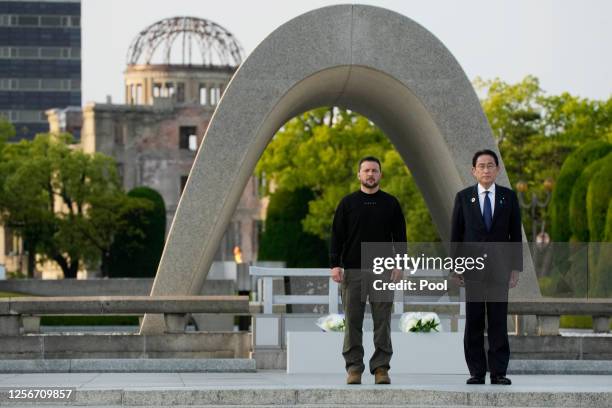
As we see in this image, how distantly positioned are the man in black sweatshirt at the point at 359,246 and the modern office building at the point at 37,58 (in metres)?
106

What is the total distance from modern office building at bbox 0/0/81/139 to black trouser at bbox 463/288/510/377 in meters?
107

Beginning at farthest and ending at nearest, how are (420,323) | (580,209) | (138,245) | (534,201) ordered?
(138,245) → (534,201) → (580,209) → (420,323)

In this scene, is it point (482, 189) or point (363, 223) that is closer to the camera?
→ point (363, 223)

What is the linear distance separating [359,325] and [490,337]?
1186 mm

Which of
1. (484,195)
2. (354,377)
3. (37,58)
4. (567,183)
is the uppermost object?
(37,58)

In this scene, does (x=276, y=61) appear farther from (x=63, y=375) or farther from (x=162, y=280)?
(x=63, y=375)

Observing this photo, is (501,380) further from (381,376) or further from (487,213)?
(487,213)

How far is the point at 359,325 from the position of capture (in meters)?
14.0

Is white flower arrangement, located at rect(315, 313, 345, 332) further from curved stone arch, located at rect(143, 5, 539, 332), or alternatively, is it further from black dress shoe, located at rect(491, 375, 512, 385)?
curved stone arch, located at rect(143, 5, 539, 332)

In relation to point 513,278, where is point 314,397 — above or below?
below

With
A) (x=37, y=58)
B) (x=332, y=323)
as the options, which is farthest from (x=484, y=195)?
(x=37, y=58)

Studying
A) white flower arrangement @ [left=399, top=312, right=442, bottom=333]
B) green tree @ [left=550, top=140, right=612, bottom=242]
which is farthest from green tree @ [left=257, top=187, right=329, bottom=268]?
white flower arrangement @ [left=399, top=312, right=442, bottom=333]

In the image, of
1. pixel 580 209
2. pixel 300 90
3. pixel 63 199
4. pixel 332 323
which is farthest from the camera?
pixel 63 199

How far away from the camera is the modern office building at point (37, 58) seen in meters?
118
